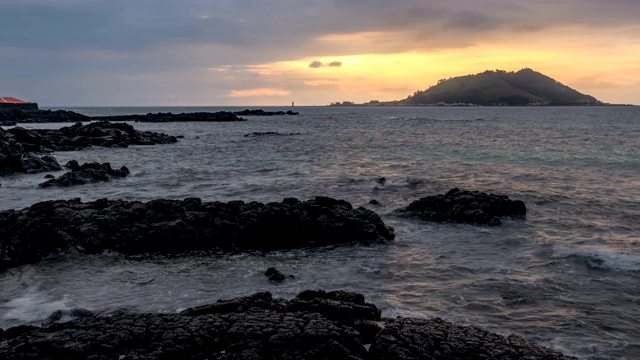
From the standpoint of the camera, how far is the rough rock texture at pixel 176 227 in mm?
20125

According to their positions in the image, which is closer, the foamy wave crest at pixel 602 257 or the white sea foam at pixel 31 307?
the white sea foam at pixel 31 307

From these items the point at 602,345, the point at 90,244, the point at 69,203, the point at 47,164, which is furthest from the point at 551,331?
the point at 47,164

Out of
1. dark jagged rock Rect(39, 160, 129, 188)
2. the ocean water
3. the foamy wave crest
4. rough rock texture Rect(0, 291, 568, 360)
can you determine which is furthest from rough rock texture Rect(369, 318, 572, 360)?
dark jagged rock Rect(39, 160, 129, 188)

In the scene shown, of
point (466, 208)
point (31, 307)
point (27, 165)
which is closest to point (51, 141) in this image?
point (27, 165)

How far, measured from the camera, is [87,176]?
126 ft

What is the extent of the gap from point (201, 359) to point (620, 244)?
1996cm

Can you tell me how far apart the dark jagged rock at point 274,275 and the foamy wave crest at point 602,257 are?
452 inches

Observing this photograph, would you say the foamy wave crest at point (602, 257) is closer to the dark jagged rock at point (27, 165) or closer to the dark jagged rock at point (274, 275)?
the dark jagged rock at point (274, 275)

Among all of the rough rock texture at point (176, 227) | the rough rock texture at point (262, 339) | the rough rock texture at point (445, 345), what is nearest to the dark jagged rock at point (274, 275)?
the rough rock texture at point (176, 227)

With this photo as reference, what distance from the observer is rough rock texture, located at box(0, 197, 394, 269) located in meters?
20.1

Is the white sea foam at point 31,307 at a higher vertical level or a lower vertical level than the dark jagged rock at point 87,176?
lower

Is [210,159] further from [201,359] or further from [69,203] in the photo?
[201,359]

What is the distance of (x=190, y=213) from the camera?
22297 millimetres

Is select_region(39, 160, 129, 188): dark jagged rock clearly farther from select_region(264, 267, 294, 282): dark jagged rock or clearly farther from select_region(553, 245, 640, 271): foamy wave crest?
select_region(553, 245, 640, 271): foamy wave crest
